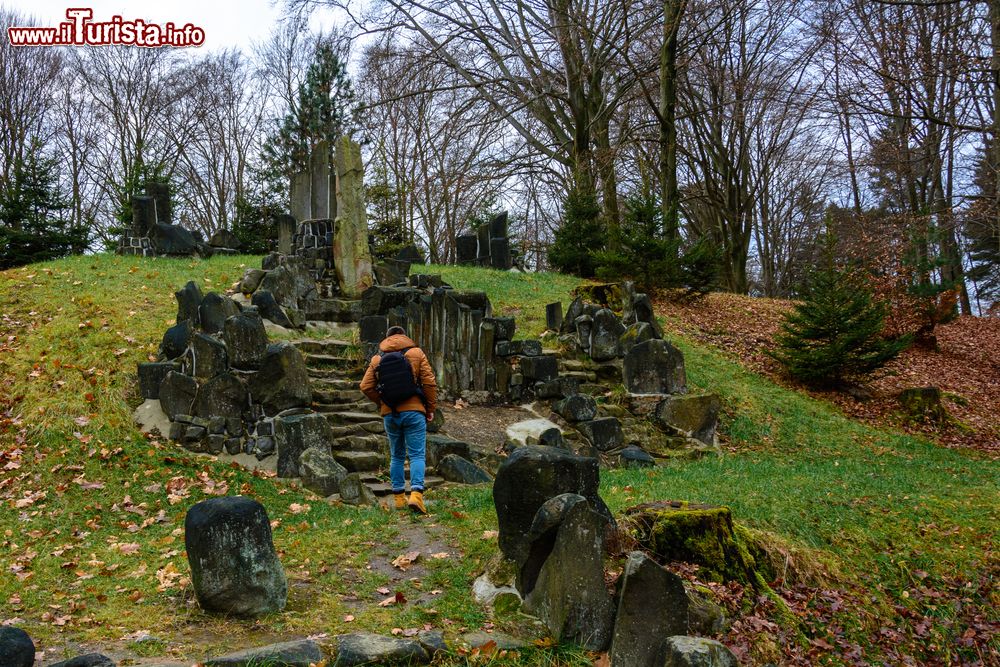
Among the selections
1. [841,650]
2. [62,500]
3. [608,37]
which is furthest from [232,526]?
[608,37]

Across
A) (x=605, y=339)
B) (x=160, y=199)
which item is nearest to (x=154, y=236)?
(x=160, y=199)

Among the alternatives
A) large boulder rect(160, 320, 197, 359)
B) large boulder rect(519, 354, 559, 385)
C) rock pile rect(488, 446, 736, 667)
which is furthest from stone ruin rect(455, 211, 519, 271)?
rock pile rect(488, 446, 736, 667)

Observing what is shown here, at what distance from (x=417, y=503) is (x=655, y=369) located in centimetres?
632

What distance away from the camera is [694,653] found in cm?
411

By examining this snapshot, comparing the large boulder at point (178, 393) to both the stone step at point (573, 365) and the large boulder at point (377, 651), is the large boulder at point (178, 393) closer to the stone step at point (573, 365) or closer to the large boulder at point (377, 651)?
the large boulder at point (377, 651)

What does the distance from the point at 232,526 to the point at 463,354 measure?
7.86 meters

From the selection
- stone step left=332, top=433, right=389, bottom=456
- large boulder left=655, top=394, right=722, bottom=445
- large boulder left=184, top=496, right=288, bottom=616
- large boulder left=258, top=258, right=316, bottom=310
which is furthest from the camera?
large boulder left=258, top=258, right=316, bottom=310

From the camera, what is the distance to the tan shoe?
7000 millimetres

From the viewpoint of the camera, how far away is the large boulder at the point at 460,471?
28.6 ft

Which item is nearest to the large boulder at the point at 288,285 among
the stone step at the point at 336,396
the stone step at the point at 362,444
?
the stone step at the point at 336,396

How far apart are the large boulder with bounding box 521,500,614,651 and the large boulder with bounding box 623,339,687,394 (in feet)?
25.6

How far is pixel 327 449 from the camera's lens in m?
8.53

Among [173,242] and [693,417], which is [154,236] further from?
[693,417]

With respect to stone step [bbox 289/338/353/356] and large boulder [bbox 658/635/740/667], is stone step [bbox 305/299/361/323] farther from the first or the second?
large boulder [bbox 658/635/740/667]
